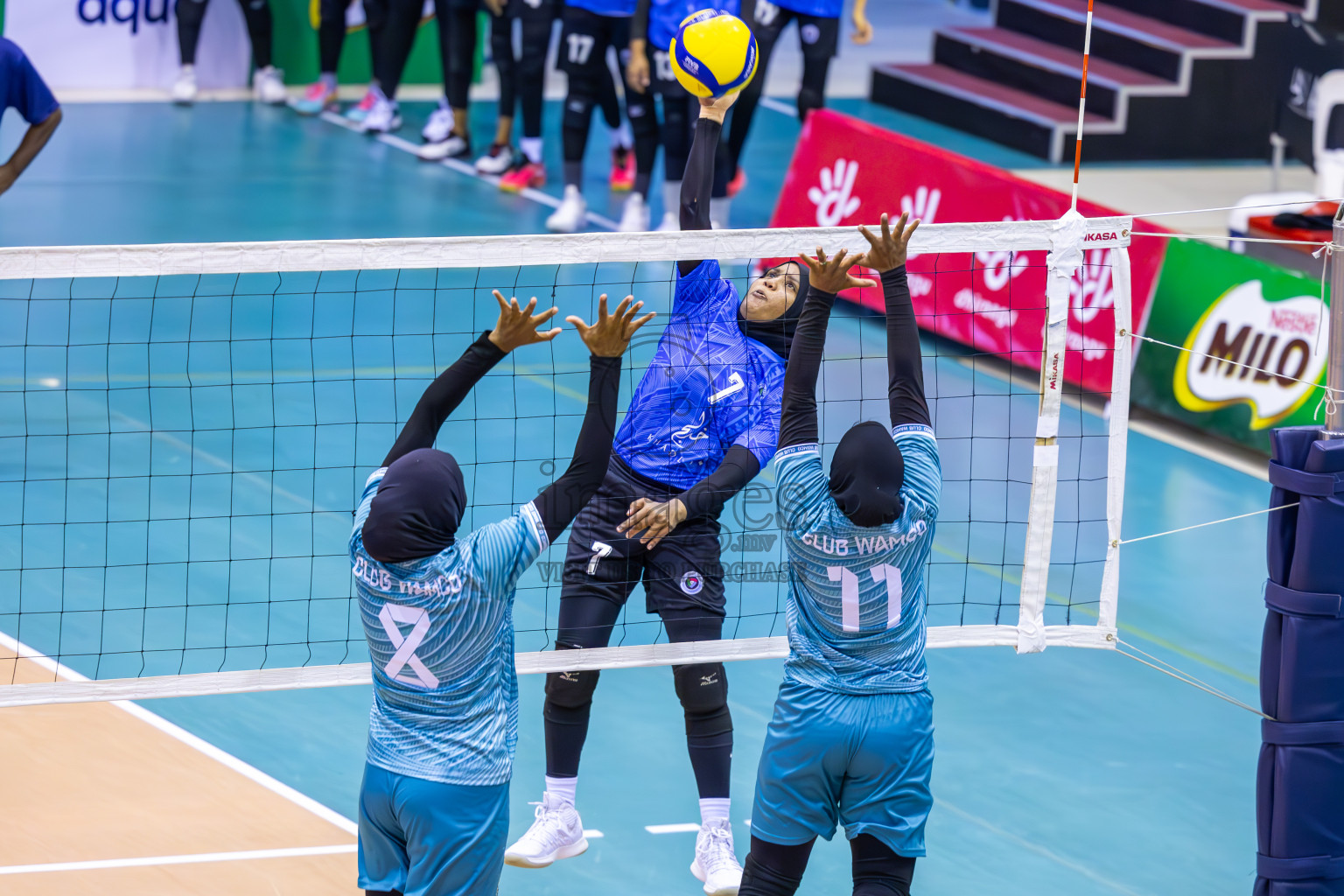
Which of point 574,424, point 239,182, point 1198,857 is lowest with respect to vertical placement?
point 1198,857

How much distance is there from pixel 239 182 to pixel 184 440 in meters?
4.85

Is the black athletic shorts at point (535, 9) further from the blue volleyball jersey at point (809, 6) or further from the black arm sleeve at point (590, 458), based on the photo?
the black arm sleeve at point (590, 458)

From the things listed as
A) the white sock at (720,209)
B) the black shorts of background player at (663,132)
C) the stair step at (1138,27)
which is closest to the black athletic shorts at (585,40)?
the black shorts of background player at (663,132)

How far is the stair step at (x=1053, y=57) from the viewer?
14.6 metres

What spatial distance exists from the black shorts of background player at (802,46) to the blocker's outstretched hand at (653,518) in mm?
7220

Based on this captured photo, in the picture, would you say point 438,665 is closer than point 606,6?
Yes

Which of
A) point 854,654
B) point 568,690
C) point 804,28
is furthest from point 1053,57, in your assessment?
point 854,654

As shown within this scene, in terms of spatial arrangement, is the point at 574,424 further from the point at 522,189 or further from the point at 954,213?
the point at 522,189

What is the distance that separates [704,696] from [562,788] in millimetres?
604

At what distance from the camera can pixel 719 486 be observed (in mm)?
5238

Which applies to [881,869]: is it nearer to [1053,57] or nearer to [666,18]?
[666,18]

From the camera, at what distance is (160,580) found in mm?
7320

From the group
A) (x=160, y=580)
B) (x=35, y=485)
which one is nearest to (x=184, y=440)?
(x=35, y=485)

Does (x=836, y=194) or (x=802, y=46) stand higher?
(x=802, y=46)
